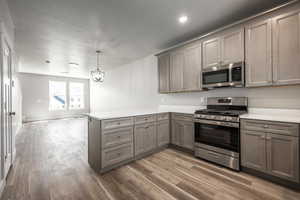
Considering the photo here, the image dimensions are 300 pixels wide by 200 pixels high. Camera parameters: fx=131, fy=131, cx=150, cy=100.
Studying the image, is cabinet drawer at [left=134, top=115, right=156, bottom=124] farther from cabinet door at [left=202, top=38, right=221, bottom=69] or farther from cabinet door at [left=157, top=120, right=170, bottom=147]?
cabinet door at [left=202, top=38, right=221, bottom=69]

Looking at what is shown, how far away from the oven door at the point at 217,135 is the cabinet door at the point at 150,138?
37.5 inches

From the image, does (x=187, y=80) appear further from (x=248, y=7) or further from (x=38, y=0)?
(x=38, y=0)

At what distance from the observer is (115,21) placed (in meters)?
2.60

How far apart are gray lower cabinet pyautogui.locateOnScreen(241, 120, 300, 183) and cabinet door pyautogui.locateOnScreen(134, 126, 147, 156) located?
73.1 inches

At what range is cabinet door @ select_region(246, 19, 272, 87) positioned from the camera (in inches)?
83.6

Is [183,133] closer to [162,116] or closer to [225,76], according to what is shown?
[162,116]

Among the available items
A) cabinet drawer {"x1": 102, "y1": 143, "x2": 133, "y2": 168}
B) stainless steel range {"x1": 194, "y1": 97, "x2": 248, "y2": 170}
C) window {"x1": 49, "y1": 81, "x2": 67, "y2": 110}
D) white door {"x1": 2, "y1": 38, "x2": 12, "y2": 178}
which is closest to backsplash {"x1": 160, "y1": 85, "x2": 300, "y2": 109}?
stainless steel range {"x1": 194, "y1": 97, "x2": 248, "y2": 170}

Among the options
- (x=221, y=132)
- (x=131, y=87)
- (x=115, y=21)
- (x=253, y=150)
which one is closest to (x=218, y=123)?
(x=221, y=132)

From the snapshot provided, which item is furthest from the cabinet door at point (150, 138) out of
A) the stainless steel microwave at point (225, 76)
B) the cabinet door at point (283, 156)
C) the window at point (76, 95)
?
the window at point (76, 95)

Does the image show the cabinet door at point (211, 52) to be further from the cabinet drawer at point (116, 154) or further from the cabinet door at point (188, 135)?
the cabinet drawer at point (116, 154)

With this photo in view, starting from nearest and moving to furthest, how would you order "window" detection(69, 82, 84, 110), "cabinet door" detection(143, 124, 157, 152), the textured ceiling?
the textured ceiling → "cabinet door" detection(143, 124, 157, 152) → "window" detection(69, 82, 84, 110)

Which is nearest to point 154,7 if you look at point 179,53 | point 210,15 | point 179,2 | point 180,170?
point 179,2

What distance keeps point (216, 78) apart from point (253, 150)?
1.43m

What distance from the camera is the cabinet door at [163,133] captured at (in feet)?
10.6
